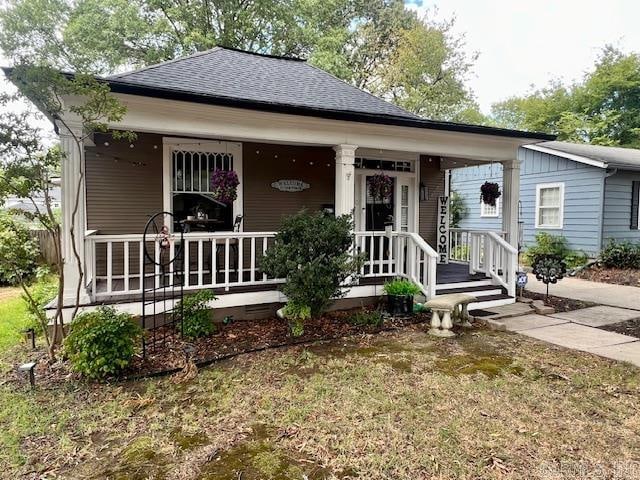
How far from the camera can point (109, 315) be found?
12.6 ft

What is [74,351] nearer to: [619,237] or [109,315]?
[109,315]

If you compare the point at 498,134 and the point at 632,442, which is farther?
the point at 498,134

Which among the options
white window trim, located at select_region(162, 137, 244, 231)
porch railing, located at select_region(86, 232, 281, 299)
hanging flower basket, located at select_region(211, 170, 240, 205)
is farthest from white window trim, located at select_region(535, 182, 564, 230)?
hanging flower basket, located at select_region(211, 170, 240, 205)

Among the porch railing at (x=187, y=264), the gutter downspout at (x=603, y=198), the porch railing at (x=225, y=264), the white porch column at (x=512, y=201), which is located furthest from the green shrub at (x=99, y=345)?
the gutter downspout at (x=603, y=198)

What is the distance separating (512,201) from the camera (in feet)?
23.5

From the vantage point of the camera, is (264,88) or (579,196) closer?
(264,88)

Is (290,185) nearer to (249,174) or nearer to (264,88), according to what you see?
(249,174)

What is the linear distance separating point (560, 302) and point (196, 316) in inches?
254

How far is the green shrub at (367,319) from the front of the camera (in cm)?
557

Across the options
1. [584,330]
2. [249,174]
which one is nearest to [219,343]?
[249,174]

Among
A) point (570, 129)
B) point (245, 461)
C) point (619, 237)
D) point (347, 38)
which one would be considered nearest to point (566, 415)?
point (245, 461)

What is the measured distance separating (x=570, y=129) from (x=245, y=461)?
27.3 meters

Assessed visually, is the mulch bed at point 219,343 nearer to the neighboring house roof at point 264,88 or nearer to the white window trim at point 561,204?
the neighboring house roof at point 264,88

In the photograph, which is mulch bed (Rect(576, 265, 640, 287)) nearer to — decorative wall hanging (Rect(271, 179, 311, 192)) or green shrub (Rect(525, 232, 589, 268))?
green shrub (Rect(525, 232, 589, 268))
